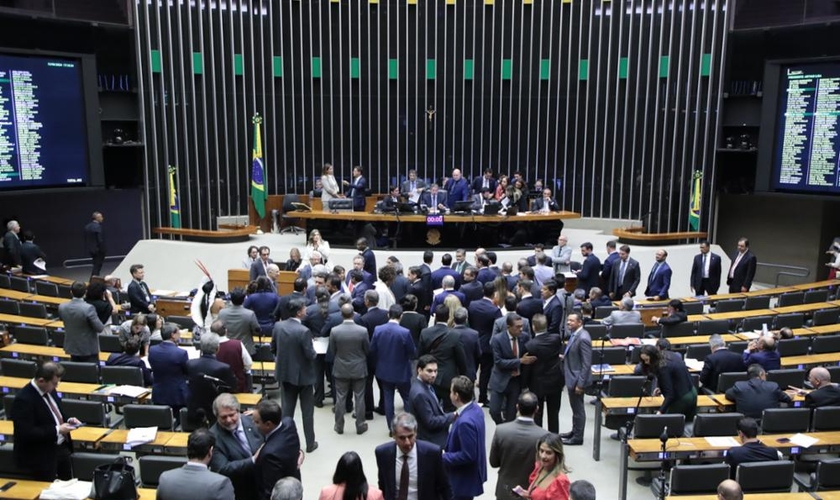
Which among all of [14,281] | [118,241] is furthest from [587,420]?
[118,241]

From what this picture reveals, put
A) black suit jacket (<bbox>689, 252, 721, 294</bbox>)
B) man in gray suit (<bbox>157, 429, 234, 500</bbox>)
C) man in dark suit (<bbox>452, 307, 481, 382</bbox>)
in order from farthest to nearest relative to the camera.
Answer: black suit jacket (<bbox>689, 252, 721, 294</bbox>), man in dark suit (<bbox>452, 307, 481, 382</bbox>), man in gray suit (<bbox>157, 429, 234, 500</bbox>)

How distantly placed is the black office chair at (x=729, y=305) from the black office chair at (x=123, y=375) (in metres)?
7.50

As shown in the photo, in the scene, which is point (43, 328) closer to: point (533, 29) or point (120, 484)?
point (120, 484)

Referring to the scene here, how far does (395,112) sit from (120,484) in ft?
47.8

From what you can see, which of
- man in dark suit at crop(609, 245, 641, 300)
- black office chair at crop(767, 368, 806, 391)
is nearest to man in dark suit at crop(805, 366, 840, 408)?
black office chair at crop(767, 368, 806, 391)

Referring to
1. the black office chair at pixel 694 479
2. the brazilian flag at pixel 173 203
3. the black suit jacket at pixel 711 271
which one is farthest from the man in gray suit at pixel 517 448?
the brazilian flag at pixel 173 203

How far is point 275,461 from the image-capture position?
4.00 m

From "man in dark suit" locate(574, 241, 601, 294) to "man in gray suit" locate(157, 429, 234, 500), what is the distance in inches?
287

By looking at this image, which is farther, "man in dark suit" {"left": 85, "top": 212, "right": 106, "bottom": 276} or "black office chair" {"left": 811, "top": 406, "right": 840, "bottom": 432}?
"man in dark suit" {"left": 85, "top": 212, "right": 106, "bottom": 276}

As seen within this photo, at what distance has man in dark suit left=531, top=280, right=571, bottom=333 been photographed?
7.44 metres

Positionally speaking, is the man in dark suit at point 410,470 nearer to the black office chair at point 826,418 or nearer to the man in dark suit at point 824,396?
the black office chair at point 826,418

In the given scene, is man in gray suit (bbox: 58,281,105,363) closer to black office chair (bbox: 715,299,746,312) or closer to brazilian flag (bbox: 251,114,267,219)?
black office chair (bbox: 715,299,746,312)

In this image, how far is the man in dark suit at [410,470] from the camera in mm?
3895

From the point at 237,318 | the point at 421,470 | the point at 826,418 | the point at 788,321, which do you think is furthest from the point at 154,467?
the point at 788,321
